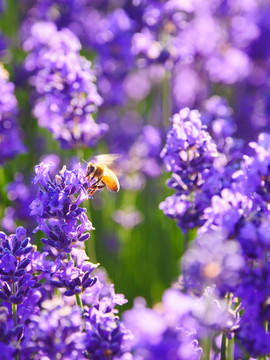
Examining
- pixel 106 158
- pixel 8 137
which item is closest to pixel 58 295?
pixel 106 158

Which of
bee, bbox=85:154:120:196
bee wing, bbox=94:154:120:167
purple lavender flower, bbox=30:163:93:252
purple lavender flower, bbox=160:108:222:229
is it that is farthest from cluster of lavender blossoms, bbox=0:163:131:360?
bee wing, bbox=94:154:120:167

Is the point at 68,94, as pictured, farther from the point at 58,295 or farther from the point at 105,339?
the point at 105,339

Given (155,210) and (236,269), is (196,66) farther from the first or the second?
(236,269)

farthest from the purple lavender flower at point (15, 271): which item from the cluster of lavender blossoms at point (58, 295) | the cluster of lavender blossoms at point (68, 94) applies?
the cluster of lavender blossoms at point (68, 94)

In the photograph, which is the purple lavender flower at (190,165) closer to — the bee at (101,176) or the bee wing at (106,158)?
the bee at (101,176)

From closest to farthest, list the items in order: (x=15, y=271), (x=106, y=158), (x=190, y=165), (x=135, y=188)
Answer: (x=15, y=271), (x=190, y=165), (x=106, y=158), (x=135, y=188)

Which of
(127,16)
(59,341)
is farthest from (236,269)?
(127,16)

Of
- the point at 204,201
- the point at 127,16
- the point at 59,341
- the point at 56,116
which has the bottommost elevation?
the point at 59,341
